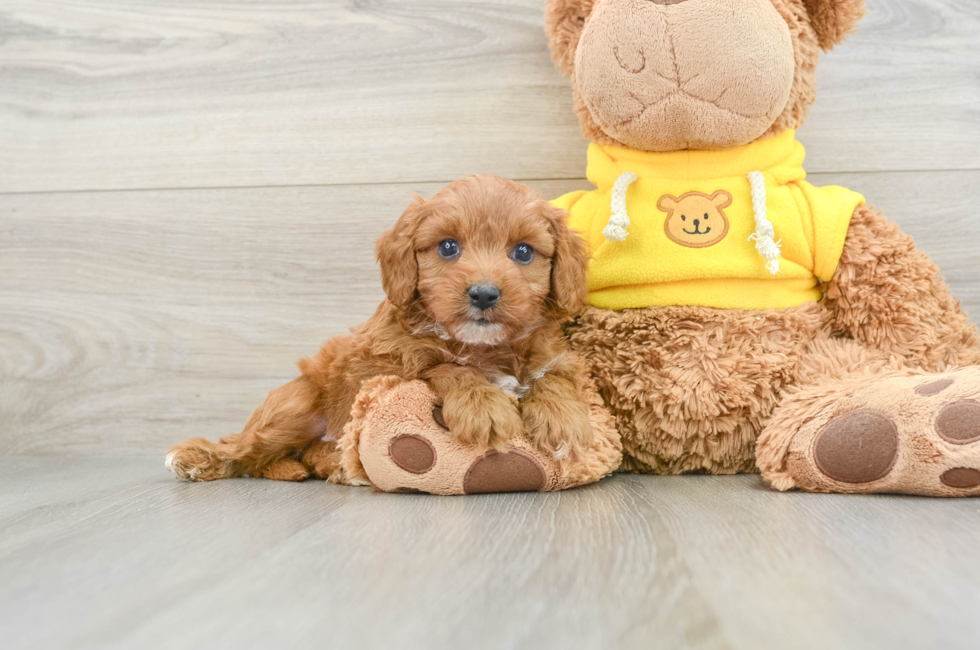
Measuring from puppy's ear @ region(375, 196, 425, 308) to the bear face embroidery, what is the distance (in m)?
0.52

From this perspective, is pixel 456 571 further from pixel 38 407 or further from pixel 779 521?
pixel 38 407

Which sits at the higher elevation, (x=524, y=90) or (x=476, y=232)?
(x=524, y=90)

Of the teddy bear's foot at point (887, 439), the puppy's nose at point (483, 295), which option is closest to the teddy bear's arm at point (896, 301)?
the teddy bear's foot at point (887, 439)

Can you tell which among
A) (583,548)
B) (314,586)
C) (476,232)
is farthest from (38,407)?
(583,548)

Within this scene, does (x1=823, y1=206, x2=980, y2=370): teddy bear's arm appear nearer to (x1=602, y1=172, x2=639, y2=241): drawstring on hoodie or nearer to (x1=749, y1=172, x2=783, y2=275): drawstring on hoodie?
(x1=749, y1=172, x2=783, y2=275): drawstring on hoodie

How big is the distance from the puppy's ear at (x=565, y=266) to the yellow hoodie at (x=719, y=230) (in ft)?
0.29

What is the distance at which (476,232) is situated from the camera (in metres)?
1.35

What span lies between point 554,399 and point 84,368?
150cm

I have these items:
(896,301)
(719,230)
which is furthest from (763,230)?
(896,301)

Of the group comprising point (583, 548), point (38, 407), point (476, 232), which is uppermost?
point (476, 232)

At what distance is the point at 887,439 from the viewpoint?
1191 millimetres

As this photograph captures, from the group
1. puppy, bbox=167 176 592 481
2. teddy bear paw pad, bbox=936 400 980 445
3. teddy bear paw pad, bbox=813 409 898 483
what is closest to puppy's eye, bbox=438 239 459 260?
puppy, bbox=167 176 592 481

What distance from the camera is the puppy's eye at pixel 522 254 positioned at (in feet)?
4.54

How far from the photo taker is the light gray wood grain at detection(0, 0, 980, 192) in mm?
1840
